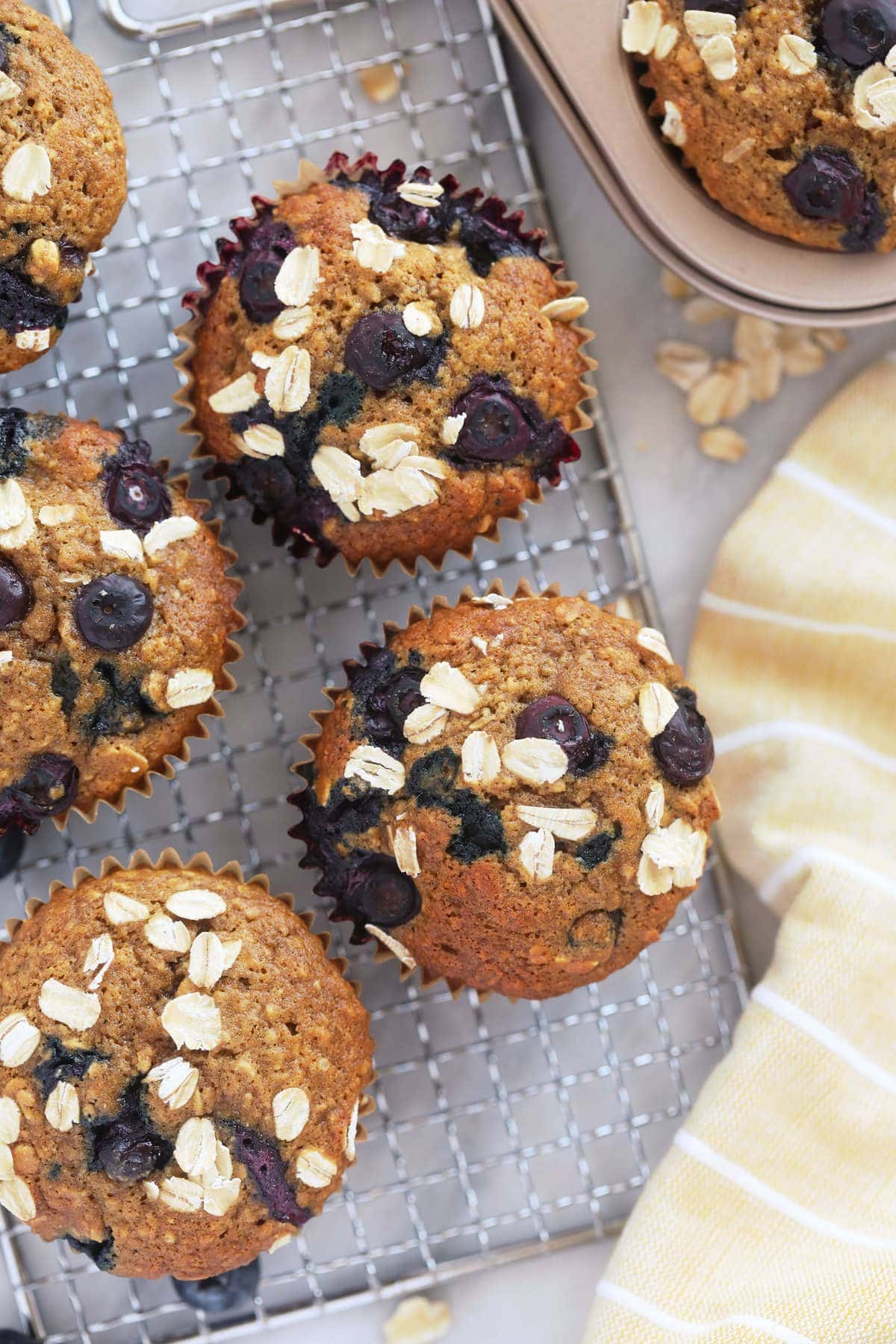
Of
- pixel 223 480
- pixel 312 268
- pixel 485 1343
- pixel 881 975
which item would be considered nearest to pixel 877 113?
pixel 312 268

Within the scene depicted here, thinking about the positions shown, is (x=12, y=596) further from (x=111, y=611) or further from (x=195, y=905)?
(x=195, y=905)

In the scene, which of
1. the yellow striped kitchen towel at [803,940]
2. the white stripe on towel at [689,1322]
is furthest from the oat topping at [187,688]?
the white stripe on towel at [689,1322]

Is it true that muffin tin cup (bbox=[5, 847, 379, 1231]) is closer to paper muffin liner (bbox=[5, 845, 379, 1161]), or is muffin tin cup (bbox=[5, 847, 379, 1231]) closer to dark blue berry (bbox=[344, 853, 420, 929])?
paper muffin liner (bbox=[5, 845, 379, 1161])

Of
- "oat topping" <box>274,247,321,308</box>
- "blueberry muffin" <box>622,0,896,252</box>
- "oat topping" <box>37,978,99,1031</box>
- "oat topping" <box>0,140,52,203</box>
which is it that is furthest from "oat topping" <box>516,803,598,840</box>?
"oat topping" <box>0,140,52,203</box>

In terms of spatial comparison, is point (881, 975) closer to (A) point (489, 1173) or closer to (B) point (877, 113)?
Result: (A) point (489, 1173)

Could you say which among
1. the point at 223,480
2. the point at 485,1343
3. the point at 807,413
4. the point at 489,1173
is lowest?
the point at 485,1343

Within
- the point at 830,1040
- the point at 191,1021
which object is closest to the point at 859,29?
the point at 830,1040

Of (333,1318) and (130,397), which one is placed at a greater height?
(130,397)
